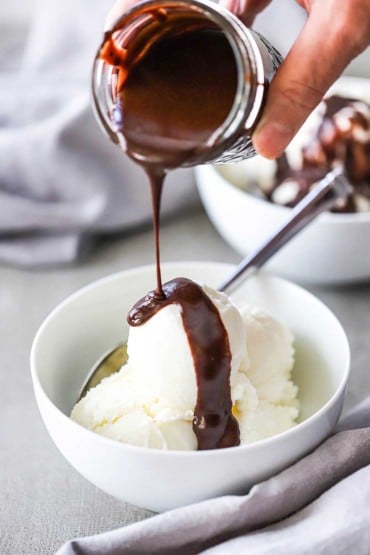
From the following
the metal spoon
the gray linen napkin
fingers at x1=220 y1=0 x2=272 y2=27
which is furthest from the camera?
fingers at x1=220 y1=0 x2=272 y2=27

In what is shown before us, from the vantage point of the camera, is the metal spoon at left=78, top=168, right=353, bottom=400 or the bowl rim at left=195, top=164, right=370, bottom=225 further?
the bowl rim at left=195, top=164, right=370, bottom=225

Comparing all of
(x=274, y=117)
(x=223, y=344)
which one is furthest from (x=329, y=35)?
(x=223, y=344)

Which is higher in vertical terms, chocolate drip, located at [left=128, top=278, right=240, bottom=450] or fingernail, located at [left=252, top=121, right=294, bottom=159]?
fingernail, located at [left=252, top=121, right=294, bottom=159]

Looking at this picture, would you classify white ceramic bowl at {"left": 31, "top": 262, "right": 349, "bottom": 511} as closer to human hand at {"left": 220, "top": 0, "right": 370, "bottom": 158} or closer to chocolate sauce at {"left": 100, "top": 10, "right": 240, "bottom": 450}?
chocolate sauce at {"left": 100, "top": 10, "right": 240, "bottom": 450}

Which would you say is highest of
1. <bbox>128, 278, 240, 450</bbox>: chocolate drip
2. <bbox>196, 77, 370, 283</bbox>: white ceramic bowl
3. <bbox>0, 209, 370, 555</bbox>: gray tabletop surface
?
<bbox>128, 278, 240, 450</bbox>: chocolate drip

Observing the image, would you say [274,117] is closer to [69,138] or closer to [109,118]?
[109,118]

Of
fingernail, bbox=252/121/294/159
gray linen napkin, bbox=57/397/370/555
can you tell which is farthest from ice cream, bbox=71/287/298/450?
fingernail, bbox=252/121/294/159

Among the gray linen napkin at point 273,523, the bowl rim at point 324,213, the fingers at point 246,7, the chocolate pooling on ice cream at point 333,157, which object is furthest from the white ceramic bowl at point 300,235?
the gray linen napkin at point 273,523
